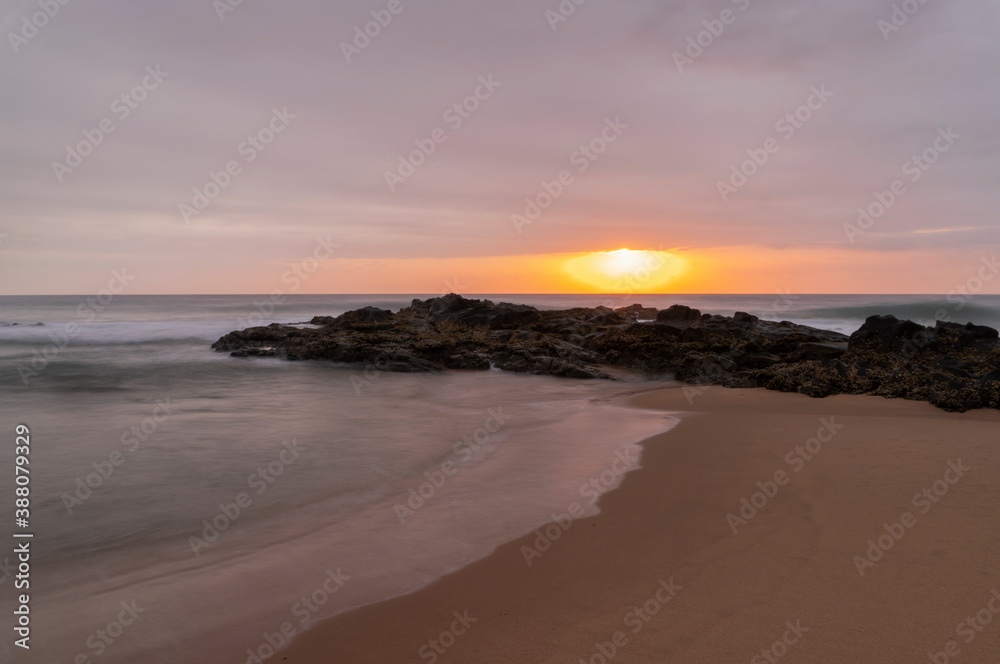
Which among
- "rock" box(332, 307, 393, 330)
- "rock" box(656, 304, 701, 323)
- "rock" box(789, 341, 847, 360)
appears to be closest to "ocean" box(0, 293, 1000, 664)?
"rock" box(789, 341, 847, 360)

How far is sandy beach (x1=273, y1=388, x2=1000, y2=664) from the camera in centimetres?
321

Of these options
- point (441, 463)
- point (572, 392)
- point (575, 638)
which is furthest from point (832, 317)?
point (575, 638)

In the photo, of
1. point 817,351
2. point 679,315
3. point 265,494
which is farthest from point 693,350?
point 265,494

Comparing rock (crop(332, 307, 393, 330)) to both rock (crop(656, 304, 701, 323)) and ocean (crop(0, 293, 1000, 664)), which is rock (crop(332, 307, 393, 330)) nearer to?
ocean (crop(0, 293, 1000, 664))

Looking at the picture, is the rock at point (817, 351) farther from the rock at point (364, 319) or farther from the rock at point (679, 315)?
the rock at point (364, 319)

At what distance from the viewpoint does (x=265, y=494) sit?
6.64 meters

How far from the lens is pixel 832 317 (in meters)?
53.1

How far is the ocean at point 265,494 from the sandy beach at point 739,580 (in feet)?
1.61

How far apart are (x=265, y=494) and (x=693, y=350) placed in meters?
13.8

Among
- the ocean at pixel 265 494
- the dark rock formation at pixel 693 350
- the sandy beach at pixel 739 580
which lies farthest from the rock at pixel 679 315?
the sandy beach at pixel 739 580

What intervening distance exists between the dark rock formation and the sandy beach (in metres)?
5.56

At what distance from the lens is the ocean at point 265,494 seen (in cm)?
391

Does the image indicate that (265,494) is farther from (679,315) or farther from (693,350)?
(679,315)

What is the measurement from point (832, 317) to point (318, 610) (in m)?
58.8
